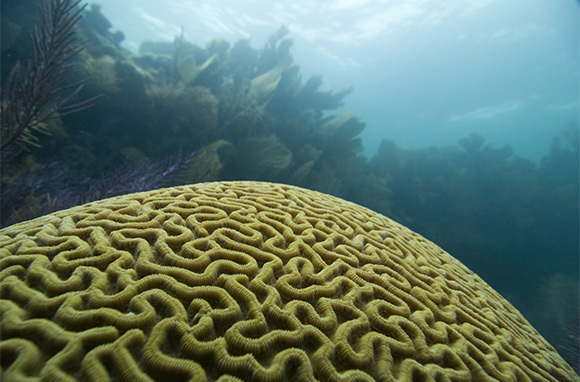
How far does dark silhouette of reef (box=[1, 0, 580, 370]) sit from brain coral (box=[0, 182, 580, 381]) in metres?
3.57

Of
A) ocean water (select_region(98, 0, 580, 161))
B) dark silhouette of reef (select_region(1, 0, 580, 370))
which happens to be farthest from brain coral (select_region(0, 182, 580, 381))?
ocean water (select_region(98, 0, 580, 161))

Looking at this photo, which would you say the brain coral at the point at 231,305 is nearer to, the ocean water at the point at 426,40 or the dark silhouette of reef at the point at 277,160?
the dark silhouette of reef at the point at 277,160

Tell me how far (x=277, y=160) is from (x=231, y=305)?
23.3 ft

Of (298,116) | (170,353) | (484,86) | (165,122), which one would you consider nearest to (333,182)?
(298,116)

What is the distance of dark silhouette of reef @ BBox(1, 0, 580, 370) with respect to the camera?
627cm

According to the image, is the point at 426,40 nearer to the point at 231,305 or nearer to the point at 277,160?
the point at 277,160

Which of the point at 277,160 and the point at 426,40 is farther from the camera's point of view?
the point at 426,40

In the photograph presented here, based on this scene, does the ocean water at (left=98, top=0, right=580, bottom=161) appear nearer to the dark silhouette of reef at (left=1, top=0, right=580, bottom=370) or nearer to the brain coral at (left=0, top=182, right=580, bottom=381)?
the dark silhouette of reef at (left=1, top=0, right=580, bottom=370)

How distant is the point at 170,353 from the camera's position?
3.73ft

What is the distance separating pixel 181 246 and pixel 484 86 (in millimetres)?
47033

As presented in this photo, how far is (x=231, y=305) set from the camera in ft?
4.41

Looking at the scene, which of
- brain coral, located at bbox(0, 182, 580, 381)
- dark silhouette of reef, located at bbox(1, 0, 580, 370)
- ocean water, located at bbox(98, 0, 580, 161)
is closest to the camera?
brain coral, located at bbox(0, 182, 580, 381)

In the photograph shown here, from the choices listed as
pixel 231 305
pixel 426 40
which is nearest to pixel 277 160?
pixel 231 305

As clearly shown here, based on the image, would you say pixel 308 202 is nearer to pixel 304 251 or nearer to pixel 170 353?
pixel 304 251
